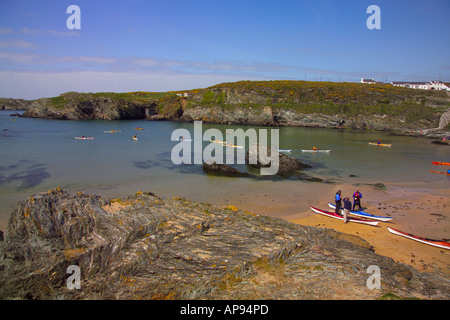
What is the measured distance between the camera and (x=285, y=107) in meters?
98.2

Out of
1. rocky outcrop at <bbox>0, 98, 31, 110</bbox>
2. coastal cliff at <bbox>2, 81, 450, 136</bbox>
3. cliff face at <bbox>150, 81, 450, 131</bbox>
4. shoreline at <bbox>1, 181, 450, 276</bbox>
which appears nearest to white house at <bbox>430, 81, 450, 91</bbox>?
coastal cliff at <bbox>2, 81, 450, 136</bbox>

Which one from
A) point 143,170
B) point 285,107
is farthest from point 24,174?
point 285,107

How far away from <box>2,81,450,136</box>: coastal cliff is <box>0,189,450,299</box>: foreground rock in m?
88.2

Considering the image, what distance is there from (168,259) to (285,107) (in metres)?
94.8

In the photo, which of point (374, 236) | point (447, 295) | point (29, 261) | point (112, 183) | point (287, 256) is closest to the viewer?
point (447, 295)

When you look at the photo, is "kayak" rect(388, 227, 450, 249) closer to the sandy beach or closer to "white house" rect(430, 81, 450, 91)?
the sandy beach

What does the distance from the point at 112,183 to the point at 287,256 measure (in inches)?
827

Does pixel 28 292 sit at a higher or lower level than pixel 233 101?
lower

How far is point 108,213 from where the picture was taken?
1014 centimetres

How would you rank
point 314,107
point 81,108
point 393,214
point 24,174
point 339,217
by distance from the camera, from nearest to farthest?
point 339,217 < point 393,214 < point 24,174 < point 314,107 < point 81,108

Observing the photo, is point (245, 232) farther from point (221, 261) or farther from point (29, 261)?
point (29, 261)

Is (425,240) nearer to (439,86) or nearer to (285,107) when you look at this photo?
(285,107)

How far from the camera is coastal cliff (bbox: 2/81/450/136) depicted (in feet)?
293
